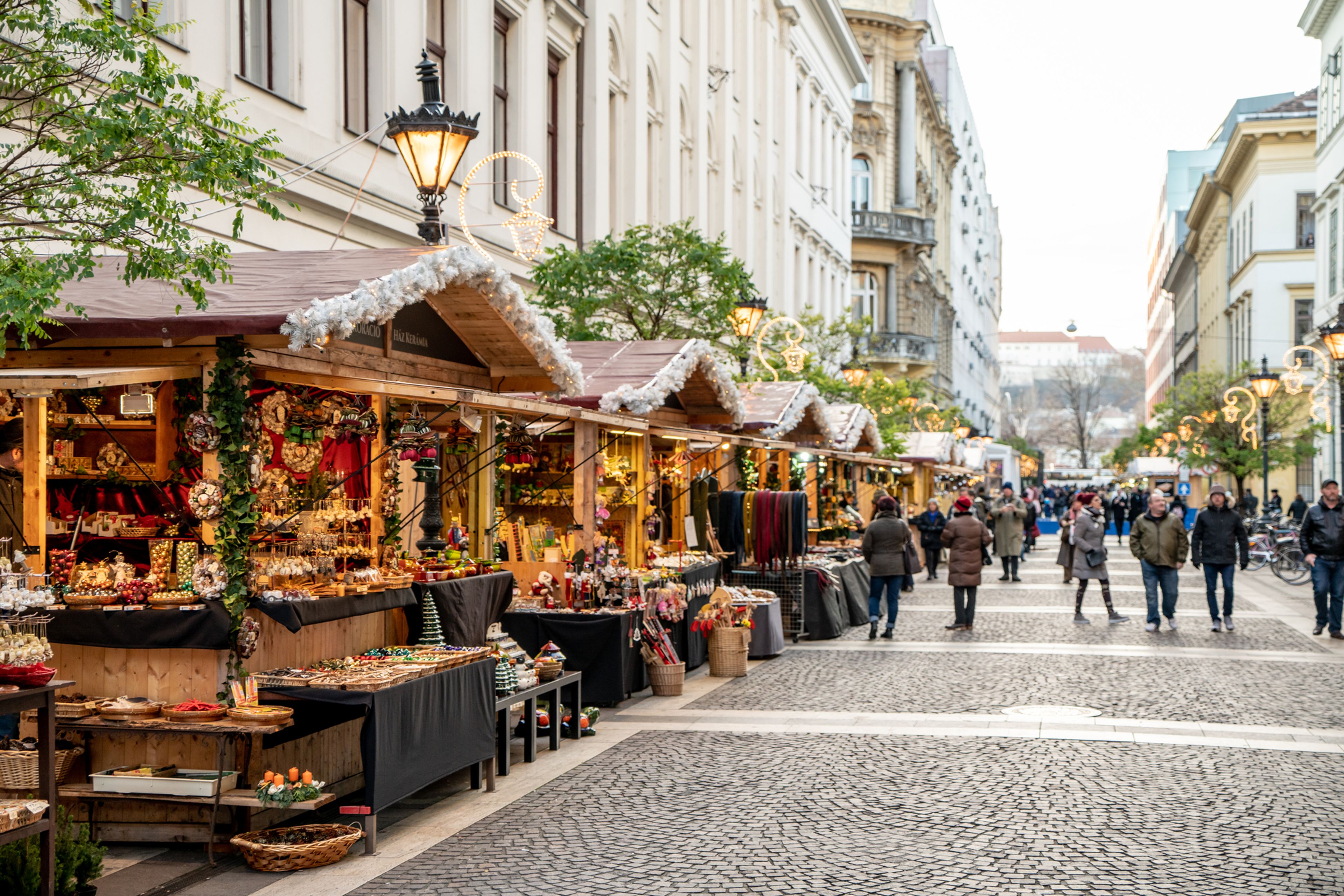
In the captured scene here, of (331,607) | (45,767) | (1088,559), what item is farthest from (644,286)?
(45,767)

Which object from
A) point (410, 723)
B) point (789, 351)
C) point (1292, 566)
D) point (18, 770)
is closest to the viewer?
point (18, 770)

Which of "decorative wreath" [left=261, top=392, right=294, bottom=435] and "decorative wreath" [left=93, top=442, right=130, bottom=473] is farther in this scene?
"decorative wreath" [left=93, top=442, right=130, bottom=473]

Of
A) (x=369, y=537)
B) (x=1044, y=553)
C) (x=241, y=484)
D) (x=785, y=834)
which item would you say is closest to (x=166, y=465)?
(x=241, y=484)

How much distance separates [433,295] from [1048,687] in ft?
22.8

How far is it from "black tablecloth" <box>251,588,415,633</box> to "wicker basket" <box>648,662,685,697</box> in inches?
139

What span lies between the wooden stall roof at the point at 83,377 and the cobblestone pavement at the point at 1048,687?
19.7 feet

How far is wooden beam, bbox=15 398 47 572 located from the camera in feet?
26.1

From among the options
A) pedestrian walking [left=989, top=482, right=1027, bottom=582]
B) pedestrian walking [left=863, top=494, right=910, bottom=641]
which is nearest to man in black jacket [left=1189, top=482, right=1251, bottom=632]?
pedestrian walking [left=863, top=494, right=910, bottom=641]

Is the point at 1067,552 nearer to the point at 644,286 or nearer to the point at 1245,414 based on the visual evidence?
the point at 644,286

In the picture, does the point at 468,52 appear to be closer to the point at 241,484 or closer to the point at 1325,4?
the point at 241,484

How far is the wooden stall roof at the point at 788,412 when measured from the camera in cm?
1980

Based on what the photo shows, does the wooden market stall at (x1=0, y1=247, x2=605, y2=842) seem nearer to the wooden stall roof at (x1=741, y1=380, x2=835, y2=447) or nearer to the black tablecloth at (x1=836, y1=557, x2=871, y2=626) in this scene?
the wooden stall roof at (x1=741, y1=380, x2=835, y2=447)

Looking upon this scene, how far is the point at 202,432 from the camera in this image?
8.05m

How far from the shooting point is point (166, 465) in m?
9.13
